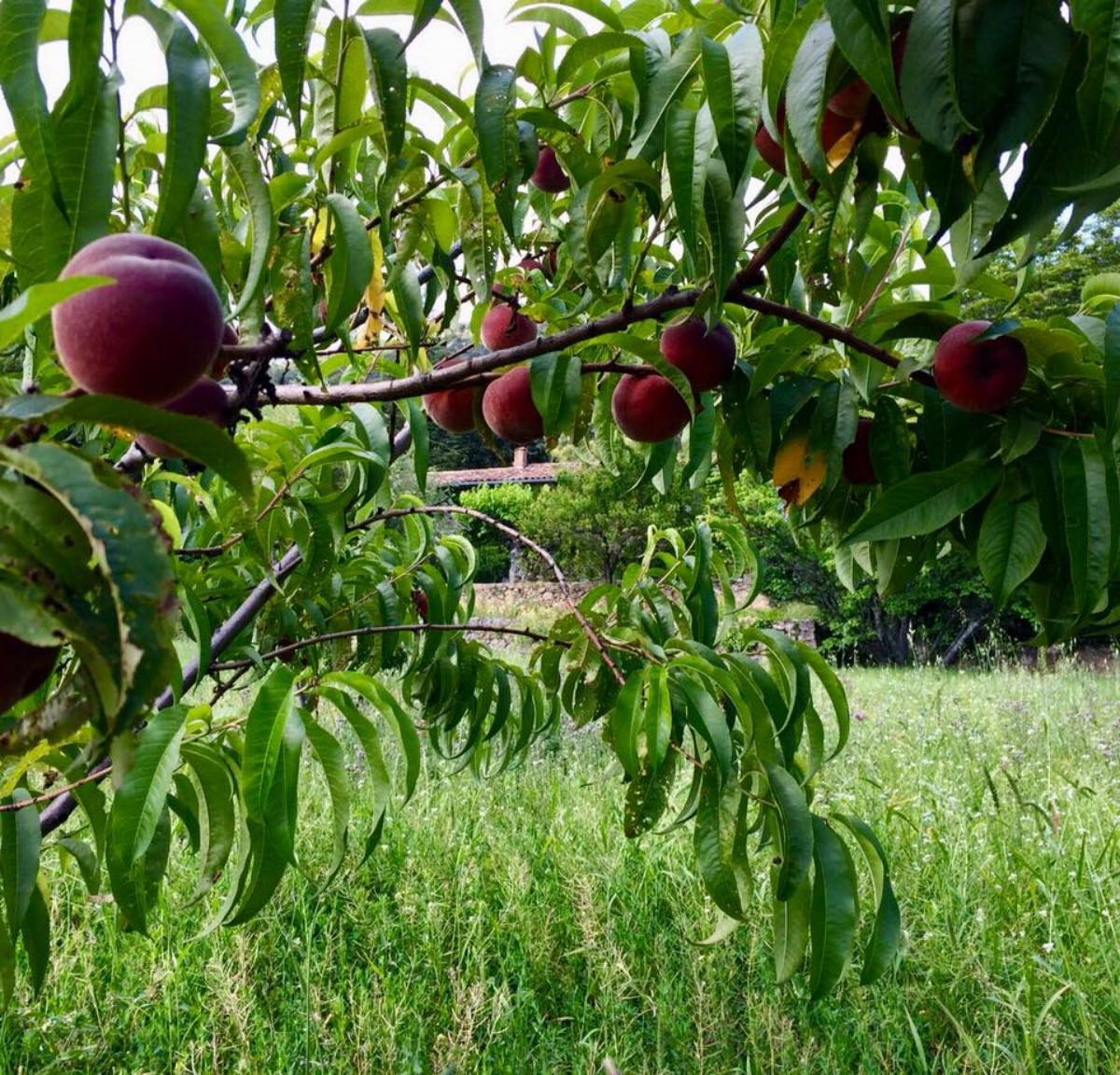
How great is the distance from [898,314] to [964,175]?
314mm

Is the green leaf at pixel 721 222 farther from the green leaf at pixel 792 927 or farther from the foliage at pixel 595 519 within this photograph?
the foliage at pixel 595 519

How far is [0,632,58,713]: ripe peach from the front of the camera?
0.33 metres

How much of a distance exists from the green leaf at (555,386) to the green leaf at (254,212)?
0.91 ft

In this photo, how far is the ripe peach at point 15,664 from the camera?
326 mm

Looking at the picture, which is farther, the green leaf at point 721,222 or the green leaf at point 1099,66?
the green leaf at point 721,222

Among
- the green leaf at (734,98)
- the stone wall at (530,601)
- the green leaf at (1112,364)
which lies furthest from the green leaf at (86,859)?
the stone wall at (530,601)

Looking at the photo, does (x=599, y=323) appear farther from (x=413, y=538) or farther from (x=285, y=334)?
(x=413, y=538)

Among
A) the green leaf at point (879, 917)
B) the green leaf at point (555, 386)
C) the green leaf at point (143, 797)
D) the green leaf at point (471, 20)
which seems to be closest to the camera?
the green leaf at point (471, 20)

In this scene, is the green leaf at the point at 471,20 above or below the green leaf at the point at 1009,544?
above

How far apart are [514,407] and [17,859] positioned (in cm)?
58

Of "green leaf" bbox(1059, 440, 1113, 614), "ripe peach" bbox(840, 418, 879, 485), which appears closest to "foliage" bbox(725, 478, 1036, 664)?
"ripe peach" bbox(840, 418, 879, 485)

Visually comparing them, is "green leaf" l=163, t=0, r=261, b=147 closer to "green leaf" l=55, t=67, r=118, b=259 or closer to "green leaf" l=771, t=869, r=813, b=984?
"green leaf" l=55, t=67, r=118, b=259

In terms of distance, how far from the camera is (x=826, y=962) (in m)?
0.94

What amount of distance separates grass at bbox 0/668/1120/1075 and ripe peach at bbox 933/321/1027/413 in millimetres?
1355
